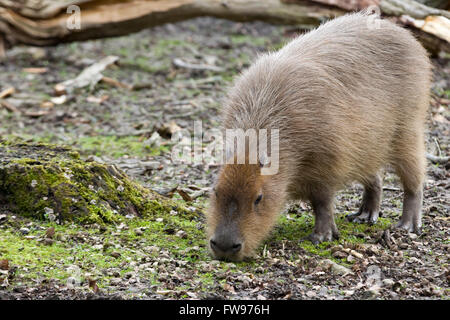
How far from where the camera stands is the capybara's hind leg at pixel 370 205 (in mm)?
5781

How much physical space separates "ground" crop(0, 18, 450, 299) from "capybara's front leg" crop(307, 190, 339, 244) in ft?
0.33

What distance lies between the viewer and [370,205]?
19.0 feet

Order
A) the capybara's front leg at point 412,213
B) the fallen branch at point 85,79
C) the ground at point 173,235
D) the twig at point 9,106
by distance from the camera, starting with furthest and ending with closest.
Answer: the fallen branch at point 85,79
the twig at point 9,106
the capybara's front leg at point 412,213
the ground at point 173,235

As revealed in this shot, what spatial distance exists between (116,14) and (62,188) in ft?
16.9

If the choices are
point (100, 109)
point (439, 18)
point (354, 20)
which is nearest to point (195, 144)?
point (100, 109)

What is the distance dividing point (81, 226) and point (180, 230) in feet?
2.59

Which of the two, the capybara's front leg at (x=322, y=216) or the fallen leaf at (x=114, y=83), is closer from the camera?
the capybara's front leg at (x=322, y=216)

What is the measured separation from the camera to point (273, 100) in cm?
501

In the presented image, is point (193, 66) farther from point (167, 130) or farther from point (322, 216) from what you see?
point (322, 216)

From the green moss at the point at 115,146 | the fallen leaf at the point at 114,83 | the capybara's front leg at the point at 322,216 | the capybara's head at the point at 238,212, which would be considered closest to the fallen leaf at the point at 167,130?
the green moss at the point at 115,146
